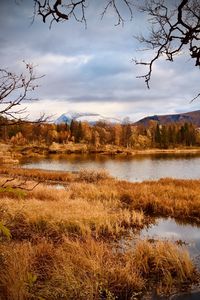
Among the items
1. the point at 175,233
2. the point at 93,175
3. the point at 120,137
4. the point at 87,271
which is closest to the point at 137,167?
the point at 93,175

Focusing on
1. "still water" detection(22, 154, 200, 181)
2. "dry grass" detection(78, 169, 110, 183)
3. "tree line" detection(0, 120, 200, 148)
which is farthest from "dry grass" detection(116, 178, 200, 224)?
"tree line" detection(0, 120, 200, 148)

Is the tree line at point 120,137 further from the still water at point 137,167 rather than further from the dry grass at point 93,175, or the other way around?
the dry grass at point 93,175

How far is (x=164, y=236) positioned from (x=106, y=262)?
4.88 meters

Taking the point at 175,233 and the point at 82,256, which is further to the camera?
the point at 175,233

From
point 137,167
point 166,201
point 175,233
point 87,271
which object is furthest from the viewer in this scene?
point 137,167

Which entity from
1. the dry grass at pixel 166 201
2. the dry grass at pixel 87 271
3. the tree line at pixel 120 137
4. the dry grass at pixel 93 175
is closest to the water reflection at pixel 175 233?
the dry grass at pixel 166 201

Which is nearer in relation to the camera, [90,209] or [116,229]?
[116,229]

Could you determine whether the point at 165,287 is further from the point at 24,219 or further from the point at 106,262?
the point at 24,219

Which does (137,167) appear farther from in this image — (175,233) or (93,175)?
(175,233)

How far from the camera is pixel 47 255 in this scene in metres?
7.91

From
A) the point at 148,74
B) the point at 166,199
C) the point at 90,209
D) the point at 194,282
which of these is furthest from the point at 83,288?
the point at 166,199

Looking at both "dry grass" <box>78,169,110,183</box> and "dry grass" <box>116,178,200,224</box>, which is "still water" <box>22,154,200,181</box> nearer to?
"dry grass" <box>78,169,110,183</box>

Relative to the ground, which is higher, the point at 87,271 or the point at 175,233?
the point at 87,271

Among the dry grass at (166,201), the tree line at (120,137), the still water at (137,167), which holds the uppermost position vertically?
the tree line at (120,137)
